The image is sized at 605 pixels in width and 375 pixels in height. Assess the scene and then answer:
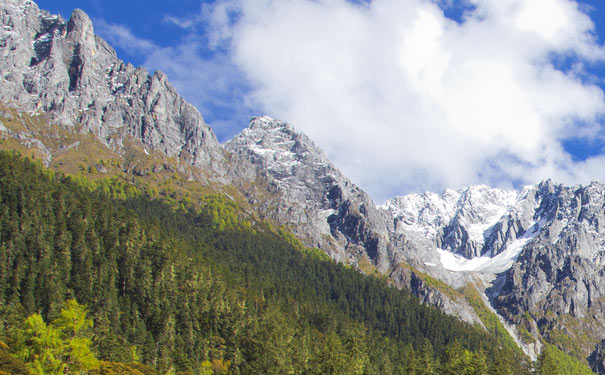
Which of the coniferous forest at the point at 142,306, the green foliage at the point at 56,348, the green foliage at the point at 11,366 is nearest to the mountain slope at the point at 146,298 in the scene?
the coniferous forest at the point at 142,306

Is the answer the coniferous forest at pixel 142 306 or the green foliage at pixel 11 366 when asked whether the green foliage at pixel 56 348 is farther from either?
the green foliage at pixel 11 366

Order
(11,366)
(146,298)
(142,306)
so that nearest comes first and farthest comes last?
1. (11,366)
2. (142,306)
3. (146,298)

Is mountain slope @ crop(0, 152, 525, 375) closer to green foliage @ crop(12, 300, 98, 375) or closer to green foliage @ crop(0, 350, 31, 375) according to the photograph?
green foliage @ crop(12, 300, 98, 375)

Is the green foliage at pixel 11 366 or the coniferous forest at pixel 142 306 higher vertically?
the coniferous forest at pixel 142 306

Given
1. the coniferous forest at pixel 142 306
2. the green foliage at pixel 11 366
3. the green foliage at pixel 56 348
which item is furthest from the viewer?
the coniferous forest at pixel 142 306

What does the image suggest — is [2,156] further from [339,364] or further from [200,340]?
[339,364]

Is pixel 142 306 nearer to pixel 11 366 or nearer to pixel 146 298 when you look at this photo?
pixel 146 298

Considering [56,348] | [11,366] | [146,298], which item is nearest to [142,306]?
[146,298]

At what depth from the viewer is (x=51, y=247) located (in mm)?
136375

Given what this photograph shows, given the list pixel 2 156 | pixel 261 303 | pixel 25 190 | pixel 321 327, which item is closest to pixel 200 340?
pixel 261 303

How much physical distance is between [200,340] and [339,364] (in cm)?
4651

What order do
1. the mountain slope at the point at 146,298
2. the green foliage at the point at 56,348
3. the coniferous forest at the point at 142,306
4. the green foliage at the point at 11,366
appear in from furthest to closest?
the mountain slope at the point at 146,298, the coniferous forest at the point at 142,306, the green foliage at the point at 56,348, the green foliage at the point at 11,366

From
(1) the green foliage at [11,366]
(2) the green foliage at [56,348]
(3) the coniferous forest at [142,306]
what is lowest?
(1) the green foliage at [11,366]

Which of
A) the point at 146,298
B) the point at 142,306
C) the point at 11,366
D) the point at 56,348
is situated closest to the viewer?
the point at 11,366
